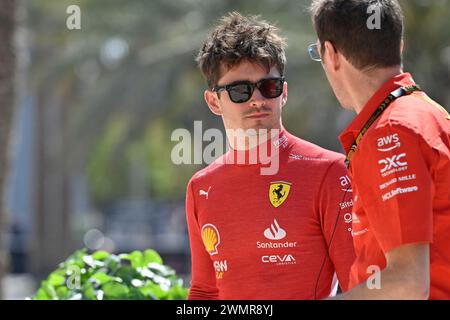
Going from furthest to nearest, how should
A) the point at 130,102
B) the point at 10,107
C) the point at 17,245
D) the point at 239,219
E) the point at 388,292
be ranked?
1. the point at 17,245
2. the point at 130,102
3. the point at 10,107
4. the point at 239,219
5. the point at 388,292

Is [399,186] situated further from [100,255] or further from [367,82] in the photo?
[100,255]

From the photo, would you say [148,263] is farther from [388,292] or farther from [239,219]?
[388,292]

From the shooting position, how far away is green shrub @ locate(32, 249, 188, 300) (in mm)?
3766

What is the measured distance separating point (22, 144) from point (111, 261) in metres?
32.2

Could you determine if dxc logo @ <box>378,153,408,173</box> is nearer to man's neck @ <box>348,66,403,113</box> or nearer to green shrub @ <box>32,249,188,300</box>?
man's neck @ <box>348,66,403,113</box>

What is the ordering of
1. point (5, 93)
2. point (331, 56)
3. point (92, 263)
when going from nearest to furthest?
point (331, 56) → point (92, 263) → point (5, 93)

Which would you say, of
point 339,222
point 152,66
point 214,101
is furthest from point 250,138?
point 152,66

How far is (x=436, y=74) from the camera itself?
14.1 m

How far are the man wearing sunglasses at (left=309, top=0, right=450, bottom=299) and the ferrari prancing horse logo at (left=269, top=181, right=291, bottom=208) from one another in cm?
68

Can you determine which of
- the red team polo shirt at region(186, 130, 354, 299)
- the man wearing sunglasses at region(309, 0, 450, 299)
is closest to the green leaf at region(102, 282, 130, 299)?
the red team polo shirt at region(186, 130, 354, 299)

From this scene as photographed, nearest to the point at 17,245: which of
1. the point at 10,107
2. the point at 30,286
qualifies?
the point at 30,286

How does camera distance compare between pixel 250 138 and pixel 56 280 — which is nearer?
pixel 250 138

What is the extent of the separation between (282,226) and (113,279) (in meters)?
1.05

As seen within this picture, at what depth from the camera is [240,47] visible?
3361mm
